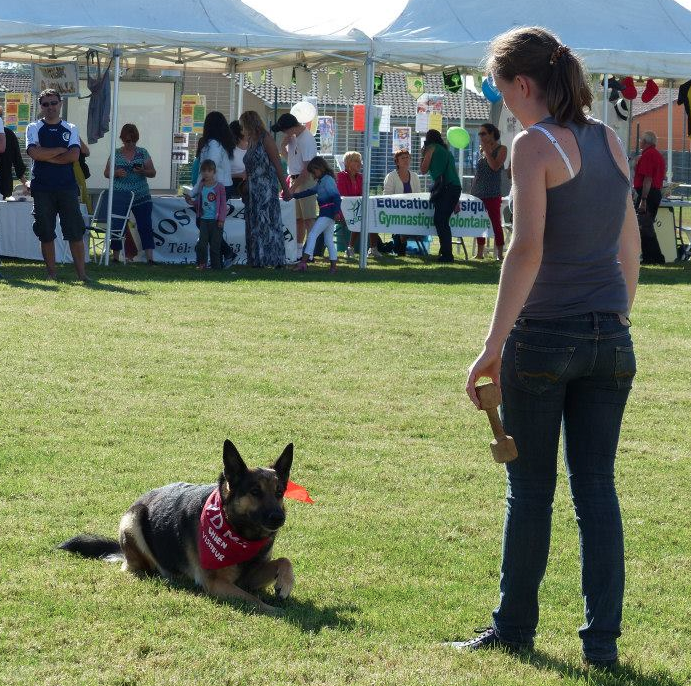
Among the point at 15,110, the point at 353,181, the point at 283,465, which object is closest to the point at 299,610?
the point at 283,465

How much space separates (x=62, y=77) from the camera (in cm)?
1831

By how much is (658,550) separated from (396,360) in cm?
482

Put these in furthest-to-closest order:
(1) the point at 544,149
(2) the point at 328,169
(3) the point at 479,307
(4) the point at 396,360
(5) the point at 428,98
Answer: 1. (5) the point at 428,98
2. (2) the point at 328,169
3. (3) the point at 479,307
4. (4) the point at 396,360
5. (1) the point at 544,149

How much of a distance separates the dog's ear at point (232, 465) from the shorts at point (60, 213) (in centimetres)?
971

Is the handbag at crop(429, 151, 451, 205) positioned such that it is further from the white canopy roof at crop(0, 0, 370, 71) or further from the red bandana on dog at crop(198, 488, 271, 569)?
the red bandana on dog at crop(198, 488, 271, 569)

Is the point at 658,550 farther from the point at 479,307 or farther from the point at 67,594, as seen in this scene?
the point at 479,307

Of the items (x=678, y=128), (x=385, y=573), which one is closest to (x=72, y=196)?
(x=385, y=573)

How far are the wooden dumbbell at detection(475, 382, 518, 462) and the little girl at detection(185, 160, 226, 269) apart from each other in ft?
40.9

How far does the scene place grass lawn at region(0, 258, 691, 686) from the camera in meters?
3.85

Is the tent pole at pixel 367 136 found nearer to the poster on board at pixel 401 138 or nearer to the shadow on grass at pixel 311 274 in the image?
the shadow on grass at pixel 311 274

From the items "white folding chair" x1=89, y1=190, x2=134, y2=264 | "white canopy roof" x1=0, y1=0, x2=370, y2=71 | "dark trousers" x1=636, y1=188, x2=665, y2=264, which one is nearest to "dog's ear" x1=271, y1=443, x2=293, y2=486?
"white canopy roof" x1=0, y1=0, x2=370, y2=71

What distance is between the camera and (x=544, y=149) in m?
3.25

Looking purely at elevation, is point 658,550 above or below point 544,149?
below

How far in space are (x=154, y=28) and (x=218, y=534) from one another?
487 inches
